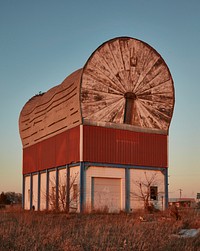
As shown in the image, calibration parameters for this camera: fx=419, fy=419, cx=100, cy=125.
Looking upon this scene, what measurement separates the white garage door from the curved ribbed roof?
4.93m

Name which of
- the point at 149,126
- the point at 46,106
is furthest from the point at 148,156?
the point at 46,106

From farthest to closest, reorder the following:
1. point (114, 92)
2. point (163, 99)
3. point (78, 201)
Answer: point (163, 99) → point (114, 92) → point (78, 201)

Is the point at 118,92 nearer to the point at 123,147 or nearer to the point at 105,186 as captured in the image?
the point at 123,147

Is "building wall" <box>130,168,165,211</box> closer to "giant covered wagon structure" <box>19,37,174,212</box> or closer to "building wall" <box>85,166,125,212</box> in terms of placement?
"giant covered wagon structure" <box>19,37,174,212</box>

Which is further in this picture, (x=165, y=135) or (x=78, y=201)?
(x=165, y=135)

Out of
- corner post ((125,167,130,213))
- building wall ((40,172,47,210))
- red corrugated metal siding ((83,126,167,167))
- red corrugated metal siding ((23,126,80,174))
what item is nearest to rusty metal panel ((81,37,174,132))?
red corrugated metal siding ((83,126,167,167))

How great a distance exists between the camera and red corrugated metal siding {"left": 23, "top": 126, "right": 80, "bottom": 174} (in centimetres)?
3534

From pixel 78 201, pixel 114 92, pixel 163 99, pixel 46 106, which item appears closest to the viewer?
pixel 78 201

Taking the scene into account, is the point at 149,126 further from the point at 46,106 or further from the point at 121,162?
the point at 46,106

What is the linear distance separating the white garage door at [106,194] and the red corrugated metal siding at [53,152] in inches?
111

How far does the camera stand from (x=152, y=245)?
12.5 metres

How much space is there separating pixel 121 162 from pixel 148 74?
8914 mm

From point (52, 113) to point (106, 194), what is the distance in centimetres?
1035

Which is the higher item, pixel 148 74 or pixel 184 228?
pixel 148 74
